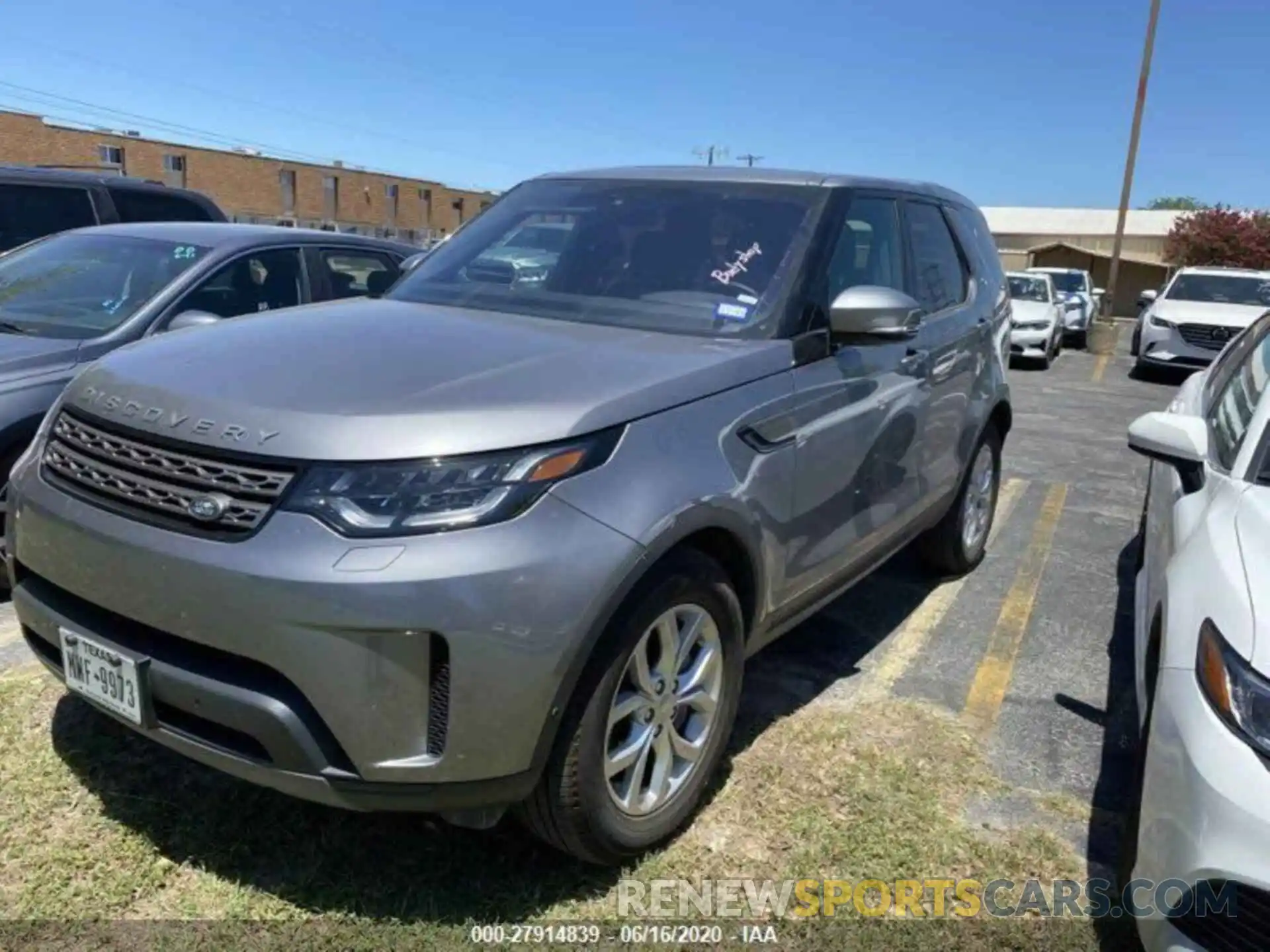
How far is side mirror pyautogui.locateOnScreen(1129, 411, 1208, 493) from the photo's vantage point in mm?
3025

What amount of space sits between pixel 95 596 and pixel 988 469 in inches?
170

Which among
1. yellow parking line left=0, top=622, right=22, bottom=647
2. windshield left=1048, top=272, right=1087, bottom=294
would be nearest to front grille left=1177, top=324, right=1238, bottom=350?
windshield left=1048, top=272, right=1087, bottom=294

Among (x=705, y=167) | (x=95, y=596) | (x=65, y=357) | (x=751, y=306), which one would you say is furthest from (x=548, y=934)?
(x=65, y=357)

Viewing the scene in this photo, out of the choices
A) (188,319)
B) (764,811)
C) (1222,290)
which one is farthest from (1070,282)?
(764,811)

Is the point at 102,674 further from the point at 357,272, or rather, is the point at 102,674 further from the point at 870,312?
the point at 357,272

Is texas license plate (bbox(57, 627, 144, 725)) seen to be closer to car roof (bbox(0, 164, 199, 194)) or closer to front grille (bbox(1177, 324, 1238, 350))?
car roof (bbox(0, 164, 199, 194))

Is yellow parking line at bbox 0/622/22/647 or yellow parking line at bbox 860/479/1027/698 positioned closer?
yellow parking line at bbox 0/622/22/647

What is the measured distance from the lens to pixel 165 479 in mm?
2305

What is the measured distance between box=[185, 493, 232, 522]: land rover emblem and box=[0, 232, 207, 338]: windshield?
8.96 ft

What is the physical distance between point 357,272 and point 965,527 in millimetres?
3817

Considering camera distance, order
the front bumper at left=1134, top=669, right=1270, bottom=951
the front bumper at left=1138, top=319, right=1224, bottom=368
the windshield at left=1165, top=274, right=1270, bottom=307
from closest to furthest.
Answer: the front bumper at left=1134, top=669, right=1270, bottom=951, the front bumper at left=1138, top=319, right=1224, bottom=368, the windshield at left=1165, top=274, right=1270, bottom=307

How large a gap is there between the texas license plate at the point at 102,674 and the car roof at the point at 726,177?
8.09 ft

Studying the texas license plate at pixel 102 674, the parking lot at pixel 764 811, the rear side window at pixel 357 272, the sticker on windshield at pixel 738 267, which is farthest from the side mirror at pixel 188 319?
the sticker on windshield at pixel 738 267

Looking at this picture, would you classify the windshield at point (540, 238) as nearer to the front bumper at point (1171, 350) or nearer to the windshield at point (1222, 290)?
the front bumper at point (1171, 350)
